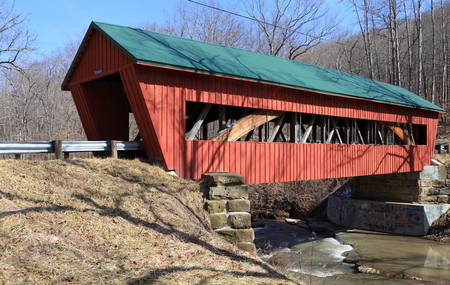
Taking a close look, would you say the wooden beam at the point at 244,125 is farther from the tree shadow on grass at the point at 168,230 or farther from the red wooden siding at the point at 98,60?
the tree shadow on grass at the point at 168,230

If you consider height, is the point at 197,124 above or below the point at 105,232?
above

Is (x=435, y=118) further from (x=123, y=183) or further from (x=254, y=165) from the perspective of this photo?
(x=123, y=183)

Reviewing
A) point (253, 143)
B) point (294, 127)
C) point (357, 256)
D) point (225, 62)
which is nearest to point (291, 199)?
point (357, 256)

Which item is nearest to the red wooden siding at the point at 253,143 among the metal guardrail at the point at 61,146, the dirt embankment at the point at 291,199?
the metal guardrail at the point at 61,146

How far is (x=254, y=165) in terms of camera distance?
1067 centimetres

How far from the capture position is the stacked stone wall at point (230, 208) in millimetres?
7449

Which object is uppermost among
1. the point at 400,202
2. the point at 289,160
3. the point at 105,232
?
the point at 289,160

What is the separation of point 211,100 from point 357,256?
896cm

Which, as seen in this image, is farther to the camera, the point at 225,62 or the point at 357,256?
the point at 357,256

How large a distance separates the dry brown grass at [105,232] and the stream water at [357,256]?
3856 millimetres

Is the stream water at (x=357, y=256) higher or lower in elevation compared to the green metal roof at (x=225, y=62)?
lower

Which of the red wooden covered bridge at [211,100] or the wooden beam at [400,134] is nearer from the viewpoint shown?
the red wooden covered bridge at [211,100]

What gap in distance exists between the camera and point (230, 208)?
761cm

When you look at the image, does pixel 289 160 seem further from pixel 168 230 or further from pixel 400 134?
pixel 400 134
